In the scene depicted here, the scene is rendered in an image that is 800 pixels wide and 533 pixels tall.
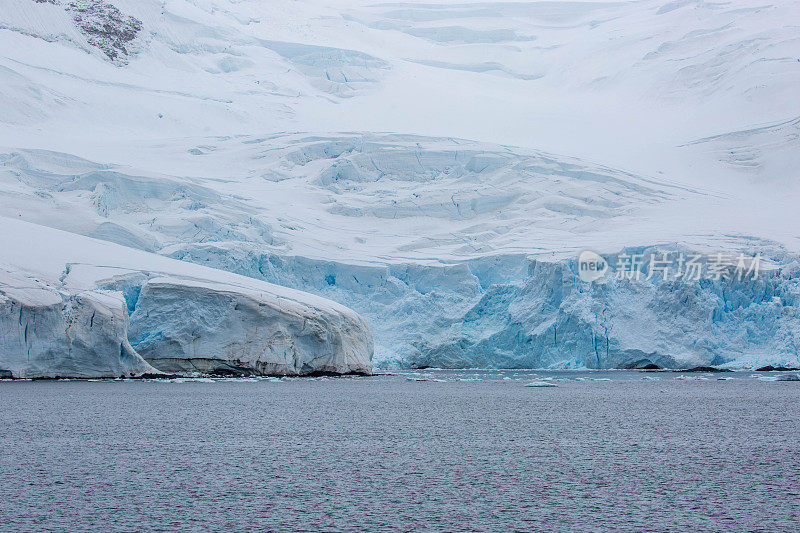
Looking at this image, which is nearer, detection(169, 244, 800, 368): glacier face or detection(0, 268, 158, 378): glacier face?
detection(0, 268, 158, 378): glacier face

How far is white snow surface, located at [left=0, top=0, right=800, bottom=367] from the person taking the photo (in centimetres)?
2617

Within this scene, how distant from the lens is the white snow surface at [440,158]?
85.9ft

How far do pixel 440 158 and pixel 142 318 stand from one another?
64.0 ft

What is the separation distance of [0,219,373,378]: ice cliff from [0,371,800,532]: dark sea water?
5.87 ft

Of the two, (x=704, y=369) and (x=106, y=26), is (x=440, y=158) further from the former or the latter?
(x=106, y=26)

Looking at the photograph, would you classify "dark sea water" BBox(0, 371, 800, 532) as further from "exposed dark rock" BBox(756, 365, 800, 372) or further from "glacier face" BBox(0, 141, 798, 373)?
"exposed dark rock" BBox(756, 365, 800, 372)

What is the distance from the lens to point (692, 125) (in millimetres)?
42438

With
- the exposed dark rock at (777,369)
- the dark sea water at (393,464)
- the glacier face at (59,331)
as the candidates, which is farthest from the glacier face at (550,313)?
the dark sea water at (393,464)

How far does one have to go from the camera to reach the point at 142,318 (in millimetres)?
20281

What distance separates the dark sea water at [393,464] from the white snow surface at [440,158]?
9.42 meters

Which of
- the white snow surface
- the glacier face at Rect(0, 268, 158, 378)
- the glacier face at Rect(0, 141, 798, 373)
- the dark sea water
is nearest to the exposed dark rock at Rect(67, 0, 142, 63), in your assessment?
the white snow surface

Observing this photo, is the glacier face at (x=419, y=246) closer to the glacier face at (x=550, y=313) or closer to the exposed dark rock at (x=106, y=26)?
the glacier face at (x=550, y=313)

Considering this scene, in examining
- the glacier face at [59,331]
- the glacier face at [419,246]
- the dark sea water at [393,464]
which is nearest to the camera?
the dark sea water at [393,464]

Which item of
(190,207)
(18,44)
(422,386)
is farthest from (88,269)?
(18,44)
